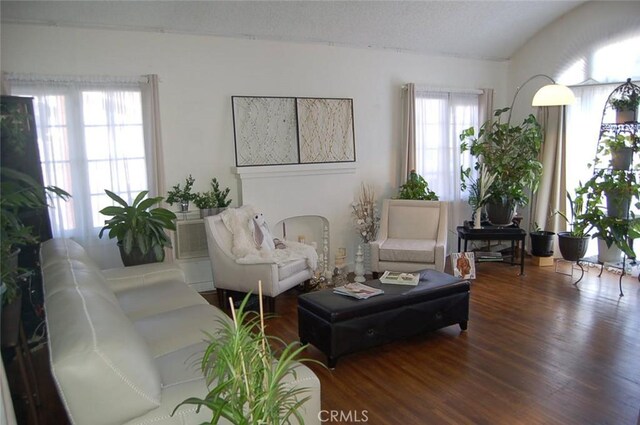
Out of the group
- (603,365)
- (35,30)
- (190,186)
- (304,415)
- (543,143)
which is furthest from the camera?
(543,143)

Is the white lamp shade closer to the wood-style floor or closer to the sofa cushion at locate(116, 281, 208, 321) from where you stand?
the wood-style floor

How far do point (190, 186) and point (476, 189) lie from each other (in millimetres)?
3467

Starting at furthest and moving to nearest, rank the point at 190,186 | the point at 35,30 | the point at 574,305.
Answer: the point at 190,186 < the point at 574,305 < the point at 35,30

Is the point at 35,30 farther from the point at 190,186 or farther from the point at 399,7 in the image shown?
the point at 399,7

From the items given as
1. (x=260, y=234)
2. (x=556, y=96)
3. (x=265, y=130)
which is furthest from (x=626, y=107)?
(x=260, y=234)

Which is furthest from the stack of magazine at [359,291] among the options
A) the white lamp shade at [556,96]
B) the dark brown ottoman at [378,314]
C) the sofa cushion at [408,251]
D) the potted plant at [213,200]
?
the white lamp shade at [556,96]

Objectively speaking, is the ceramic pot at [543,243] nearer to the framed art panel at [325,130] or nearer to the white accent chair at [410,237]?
the white accent chair at [410,237]

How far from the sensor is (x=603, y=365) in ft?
10.4

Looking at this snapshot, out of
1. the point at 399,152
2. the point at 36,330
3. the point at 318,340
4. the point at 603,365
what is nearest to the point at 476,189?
the point at 399,152

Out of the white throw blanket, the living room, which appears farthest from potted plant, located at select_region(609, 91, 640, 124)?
the white throw blanket

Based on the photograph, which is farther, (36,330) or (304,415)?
(36,330)

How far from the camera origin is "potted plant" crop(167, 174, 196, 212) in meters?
4.50

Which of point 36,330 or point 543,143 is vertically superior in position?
point 543,143

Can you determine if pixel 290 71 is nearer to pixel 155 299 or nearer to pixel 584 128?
pixel 155 299
